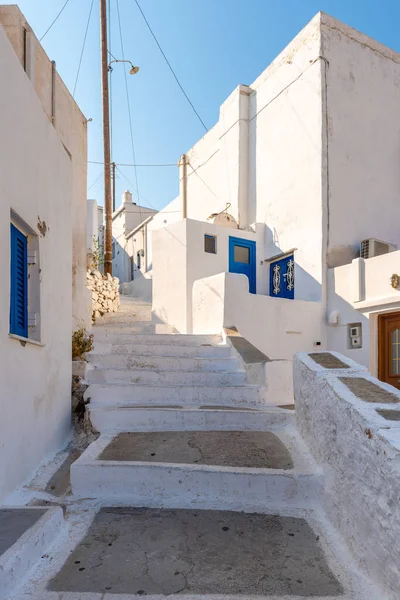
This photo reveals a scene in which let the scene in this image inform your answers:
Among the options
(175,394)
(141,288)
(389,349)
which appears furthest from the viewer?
(141,288)

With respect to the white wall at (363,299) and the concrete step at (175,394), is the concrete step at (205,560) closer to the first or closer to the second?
the concrete step at (175,394)

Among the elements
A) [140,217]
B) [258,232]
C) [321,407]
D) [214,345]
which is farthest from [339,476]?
[140,217]

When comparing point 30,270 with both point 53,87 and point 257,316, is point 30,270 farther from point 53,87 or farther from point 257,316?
point 257,316

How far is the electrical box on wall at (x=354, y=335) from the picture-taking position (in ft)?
32.3

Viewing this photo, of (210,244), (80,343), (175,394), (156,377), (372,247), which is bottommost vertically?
(175,394)

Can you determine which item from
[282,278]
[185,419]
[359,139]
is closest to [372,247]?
[282,278]

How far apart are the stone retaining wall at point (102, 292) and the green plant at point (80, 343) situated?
3.33 metres

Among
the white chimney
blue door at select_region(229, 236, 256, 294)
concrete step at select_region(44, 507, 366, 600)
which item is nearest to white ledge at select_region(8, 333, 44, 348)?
concrete step at select_region(44, 507, 366, 600)

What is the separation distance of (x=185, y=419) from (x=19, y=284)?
1.78m

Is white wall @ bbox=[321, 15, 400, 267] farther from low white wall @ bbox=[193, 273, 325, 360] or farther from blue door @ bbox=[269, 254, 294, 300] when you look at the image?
low white wall @ bbox=[193, 273, 325, 360]

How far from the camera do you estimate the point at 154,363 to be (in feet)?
17.0

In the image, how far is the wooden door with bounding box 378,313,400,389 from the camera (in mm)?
9320

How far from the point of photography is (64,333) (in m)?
4.32

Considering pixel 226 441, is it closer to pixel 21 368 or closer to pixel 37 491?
pixel 37 491
